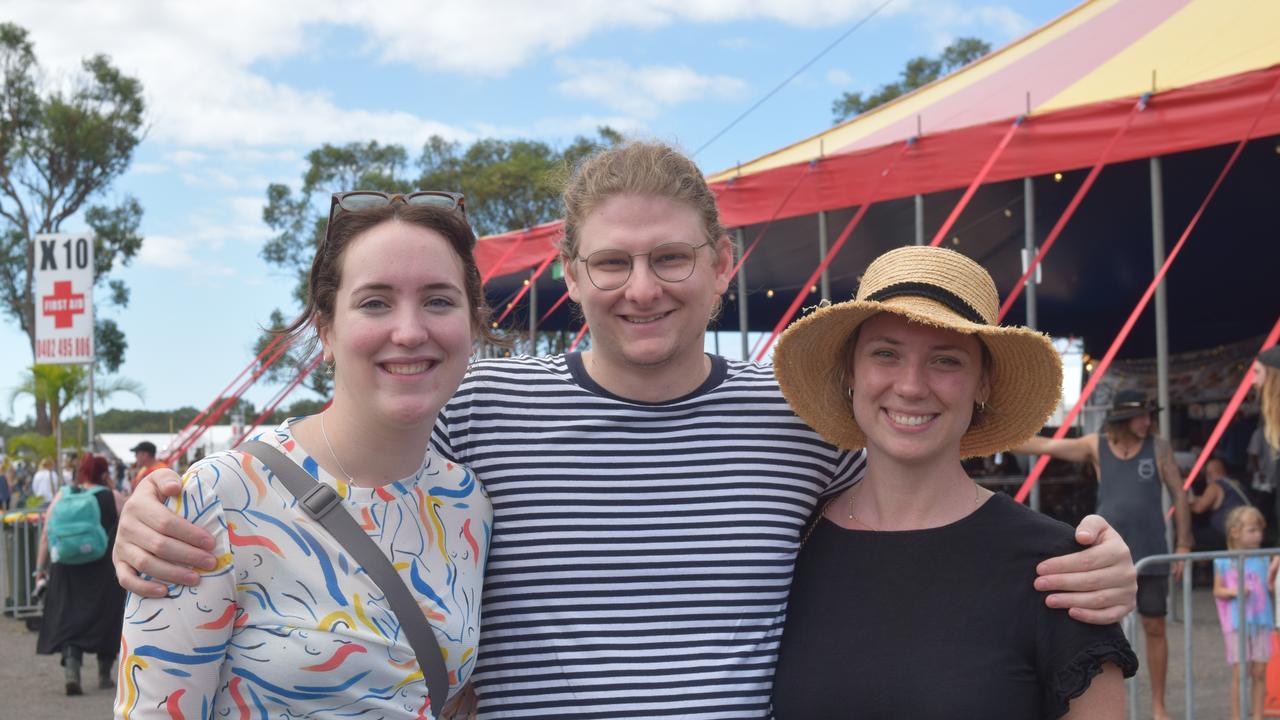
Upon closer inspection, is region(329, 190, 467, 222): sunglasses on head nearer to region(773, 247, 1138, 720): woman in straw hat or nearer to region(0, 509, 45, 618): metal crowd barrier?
region(773, 247, 1138, 720): woman in straw hat

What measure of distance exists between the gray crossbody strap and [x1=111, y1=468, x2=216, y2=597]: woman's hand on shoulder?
0.49 feet

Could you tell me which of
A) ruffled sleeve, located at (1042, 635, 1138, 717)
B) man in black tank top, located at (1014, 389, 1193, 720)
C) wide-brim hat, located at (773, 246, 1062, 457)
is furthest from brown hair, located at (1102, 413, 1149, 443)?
ruffled sleeve, located at (1042, 635, 1138, 717)

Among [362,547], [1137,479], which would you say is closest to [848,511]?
[362,547]

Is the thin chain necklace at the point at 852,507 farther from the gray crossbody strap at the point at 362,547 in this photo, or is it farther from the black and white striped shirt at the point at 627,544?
the gray crossbody strap at the point at 362,547

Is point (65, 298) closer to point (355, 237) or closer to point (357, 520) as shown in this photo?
point (355, 237)

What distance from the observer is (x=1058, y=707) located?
5.66 ft

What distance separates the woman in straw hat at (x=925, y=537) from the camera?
1.75 m

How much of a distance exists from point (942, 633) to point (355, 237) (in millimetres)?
1146

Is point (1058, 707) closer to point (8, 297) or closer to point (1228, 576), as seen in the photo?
point (1228, 576)

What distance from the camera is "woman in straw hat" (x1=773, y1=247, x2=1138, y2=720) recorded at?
1745 millimetres

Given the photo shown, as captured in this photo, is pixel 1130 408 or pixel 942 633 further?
pixel 1130 408

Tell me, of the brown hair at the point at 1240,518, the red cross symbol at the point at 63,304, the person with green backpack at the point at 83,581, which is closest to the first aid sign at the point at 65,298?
the red cross symbol at the point at 63,304

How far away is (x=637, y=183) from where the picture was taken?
2086 millimetres

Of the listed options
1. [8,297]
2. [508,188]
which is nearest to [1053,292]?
[508,188]
